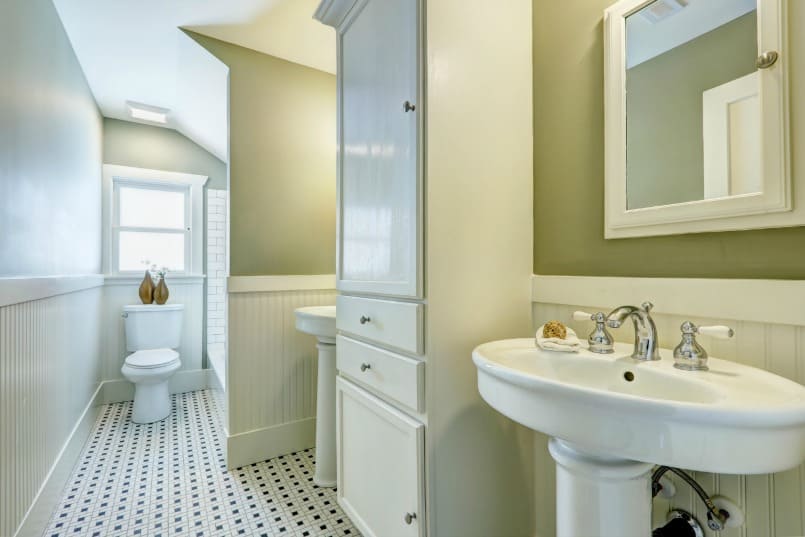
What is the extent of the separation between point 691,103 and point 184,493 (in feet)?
8.00

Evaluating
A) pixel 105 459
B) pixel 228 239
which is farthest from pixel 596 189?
pixel 105 459

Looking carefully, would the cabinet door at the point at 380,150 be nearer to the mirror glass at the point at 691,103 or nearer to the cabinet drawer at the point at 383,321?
the cabinet drawer at the point at 383,321

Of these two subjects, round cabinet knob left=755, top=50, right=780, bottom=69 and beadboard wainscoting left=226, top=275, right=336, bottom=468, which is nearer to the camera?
round cabinet knob left=755, top=50, right=780, bottom=69

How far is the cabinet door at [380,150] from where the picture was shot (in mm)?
1062

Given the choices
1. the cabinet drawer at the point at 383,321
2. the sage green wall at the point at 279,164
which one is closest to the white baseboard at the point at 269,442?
the sage green wall at the point at 279,164

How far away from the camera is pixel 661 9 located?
0.99 meters

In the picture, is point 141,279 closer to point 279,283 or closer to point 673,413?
point 279,283

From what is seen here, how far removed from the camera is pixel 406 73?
3.60 feet

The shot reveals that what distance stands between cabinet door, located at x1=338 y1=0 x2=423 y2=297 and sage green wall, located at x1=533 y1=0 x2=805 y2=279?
0.49 meters

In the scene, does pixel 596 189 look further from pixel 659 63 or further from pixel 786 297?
pixel 786 297

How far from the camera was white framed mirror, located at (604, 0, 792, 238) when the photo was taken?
773 millimetres

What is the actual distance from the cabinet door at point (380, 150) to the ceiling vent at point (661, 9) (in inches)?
25.1

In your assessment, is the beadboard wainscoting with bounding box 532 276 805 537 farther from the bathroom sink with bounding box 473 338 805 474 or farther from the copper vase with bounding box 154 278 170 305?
the copper vase with bounding box 154 278 170 305

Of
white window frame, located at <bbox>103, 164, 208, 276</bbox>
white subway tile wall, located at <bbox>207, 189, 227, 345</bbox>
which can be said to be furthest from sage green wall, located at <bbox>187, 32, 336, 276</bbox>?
white window frame, located at <bbox>103, 164, 208, 276</bbox>
